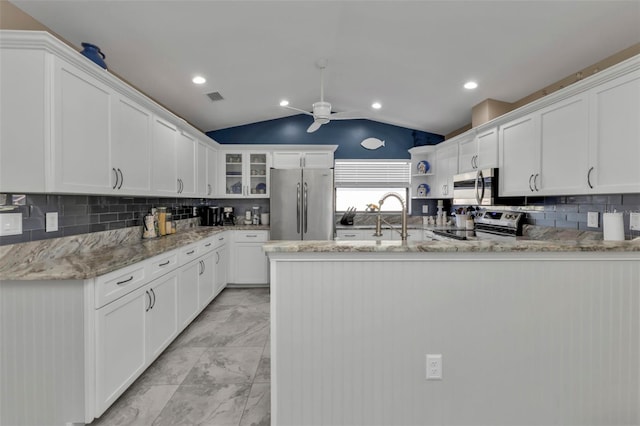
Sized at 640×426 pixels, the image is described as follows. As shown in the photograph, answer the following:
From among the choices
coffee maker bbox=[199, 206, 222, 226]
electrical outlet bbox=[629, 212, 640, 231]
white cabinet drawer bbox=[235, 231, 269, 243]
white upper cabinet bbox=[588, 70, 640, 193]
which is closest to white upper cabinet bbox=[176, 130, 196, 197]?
coffee maker bbox=[199, 206, 222, 226]

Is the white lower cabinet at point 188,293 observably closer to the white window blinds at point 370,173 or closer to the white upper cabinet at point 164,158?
the white upper cabinet at point 164,158

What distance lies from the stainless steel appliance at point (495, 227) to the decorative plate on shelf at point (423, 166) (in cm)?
136

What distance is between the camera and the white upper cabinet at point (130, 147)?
7.30 feet

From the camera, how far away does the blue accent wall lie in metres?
5.11

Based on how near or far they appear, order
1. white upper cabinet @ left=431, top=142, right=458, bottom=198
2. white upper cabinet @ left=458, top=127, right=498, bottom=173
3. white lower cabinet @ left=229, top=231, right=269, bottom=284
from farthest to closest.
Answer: white lower cabinet @ left=229, top=231, right=269, bottom=284 < white upper cabinet @ left=431, top=142, right=458, bottom=198 < white upper cabinet @ left=458, top=127, right=498, bottom=173

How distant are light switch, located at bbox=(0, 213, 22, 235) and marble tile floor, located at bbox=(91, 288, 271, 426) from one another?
4.10ft

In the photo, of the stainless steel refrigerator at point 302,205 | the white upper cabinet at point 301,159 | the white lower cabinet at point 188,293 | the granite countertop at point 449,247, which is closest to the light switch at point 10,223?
the white lower cabinet at point 188,293

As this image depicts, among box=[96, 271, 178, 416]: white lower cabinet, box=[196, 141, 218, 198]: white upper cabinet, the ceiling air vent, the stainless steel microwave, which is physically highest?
the ceiling air vent

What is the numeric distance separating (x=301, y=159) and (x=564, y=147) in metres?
3.37

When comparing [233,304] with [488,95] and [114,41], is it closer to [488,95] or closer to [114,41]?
[114,41]

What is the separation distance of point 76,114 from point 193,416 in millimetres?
2036

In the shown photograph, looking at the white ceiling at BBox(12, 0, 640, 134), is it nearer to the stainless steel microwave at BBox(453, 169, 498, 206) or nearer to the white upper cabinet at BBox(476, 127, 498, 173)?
the white upper cabinet at BBox(476, 127, 498, 173)

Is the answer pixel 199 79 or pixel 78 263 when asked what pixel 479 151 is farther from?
pixel 78 263

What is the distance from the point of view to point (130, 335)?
195 centimetres
